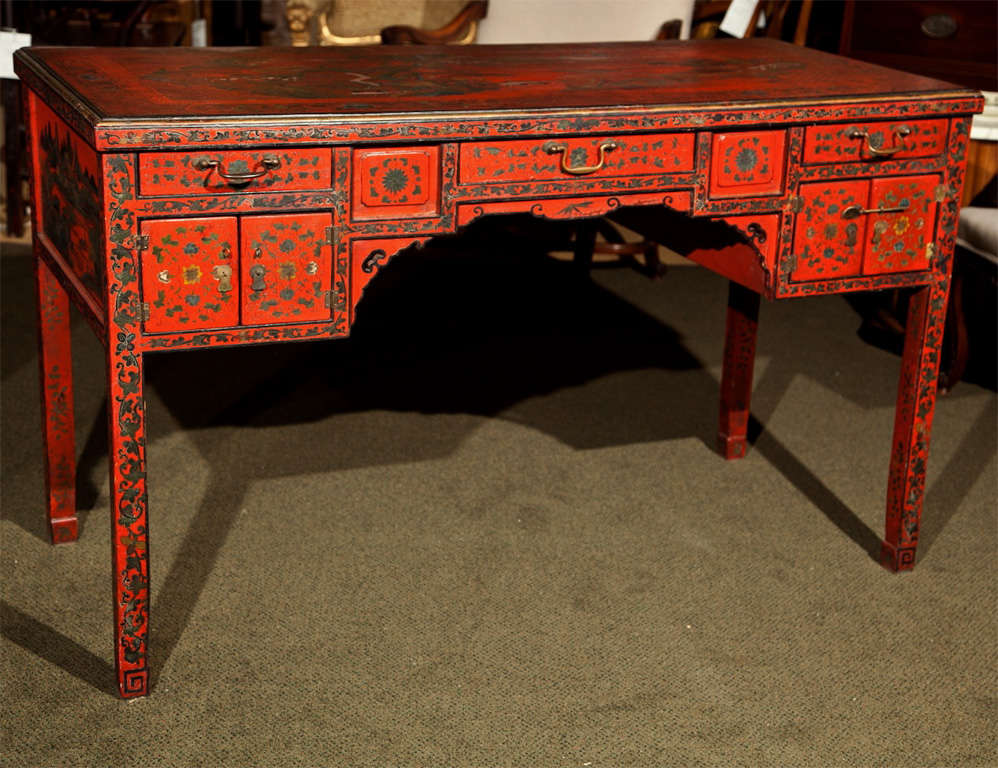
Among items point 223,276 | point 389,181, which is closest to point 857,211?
point 389,181

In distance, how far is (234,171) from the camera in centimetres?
217

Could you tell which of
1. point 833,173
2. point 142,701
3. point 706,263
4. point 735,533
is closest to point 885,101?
point 833,173

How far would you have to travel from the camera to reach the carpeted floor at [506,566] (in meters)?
2.38

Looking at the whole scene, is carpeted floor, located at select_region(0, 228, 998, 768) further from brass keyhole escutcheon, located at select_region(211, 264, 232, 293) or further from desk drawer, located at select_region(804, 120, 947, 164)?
desk drawer, located at select_region(804, 120, 947, 164)

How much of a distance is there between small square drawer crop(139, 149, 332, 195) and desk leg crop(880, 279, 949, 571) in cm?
124

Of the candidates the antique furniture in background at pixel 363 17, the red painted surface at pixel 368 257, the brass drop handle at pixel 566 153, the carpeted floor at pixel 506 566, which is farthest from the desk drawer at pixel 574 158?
the antique furniture in background at pixel 363 17

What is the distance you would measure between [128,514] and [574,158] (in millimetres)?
958

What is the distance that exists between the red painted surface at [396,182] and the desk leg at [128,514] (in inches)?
17.3

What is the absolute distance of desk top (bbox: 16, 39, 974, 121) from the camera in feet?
7.53

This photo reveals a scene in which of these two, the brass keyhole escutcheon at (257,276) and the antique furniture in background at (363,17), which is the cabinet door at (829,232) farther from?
the antique furniture in background at (363,17)

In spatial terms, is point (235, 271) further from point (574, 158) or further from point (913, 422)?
point (913, 422)

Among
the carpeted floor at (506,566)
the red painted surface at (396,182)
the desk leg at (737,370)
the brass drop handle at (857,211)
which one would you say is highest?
the red painted surface at (396,182)

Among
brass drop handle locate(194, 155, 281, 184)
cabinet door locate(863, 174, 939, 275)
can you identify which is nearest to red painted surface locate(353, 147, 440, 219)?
brass drop handle locate(194, 155, 281, 184)

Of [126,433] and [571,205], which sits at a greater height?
[571,205]
